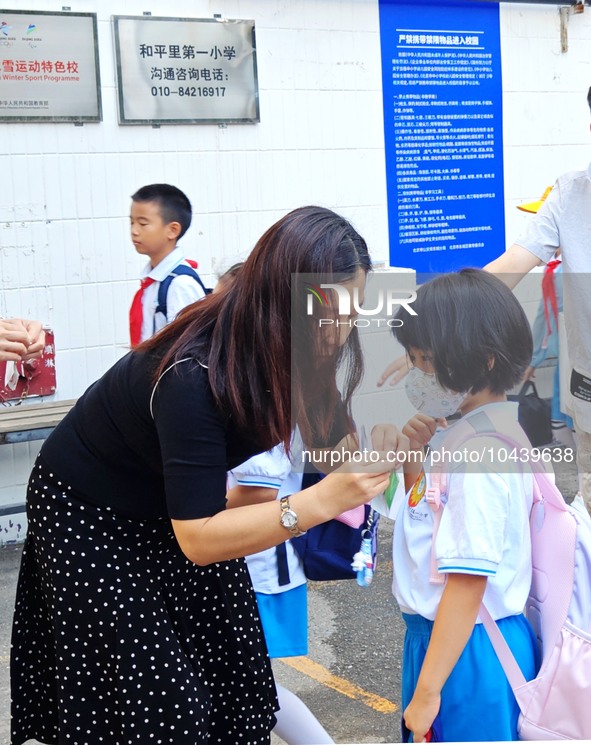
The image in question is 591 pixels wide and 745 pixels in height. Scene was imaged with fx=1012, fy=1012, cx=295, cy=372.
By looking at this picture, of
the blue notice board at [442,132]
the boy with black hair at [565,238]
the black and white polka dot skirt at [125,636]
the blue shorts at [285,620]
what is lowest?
the blue shorts at [285,620]

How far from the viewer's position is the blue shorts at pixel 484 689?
6.65ft

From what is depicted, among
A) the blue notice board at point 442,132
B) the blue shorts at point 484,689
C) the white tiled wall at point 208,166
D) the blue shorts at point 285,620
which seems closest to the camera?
the blue shorts at point 484,689

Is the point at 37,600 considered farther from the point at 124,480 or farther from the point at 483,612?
the point at 483,612

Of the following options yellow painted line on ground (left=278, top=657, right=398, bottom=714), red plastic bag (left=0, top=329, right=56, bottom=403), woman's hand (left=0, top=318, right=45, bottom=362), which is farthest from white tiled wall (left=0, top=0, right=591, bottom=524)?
woman's hand (left=0, top=318, right=45, bottom=362)

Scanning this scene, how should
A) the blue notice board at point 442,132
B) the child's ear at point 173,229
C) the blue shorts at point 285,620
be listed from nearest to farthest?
the blue shorts at point 285,620
the child's ear at point 173,229
the blue notice board at point 442,132

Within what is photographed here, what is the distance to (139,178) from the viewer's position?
A: 5.18m

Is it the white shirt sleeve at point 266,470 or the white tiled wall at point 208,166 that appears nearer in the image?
the white shirt sleeve at point 266,470

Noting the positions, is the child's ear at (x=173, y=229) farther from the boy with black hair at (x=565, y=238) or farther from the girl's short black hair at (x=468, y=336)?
the girl's short black hair at (x=468, y=336)

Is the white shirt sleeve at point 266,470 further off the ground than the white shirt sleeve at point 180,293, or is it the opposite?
the white shirt sleeve at point 180,293

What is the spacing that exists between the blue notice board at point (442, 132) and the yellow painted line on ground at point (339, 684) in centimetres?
289

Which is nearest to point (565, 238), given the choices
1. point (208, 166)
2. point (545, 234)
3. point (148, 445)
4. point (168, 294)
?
point (545, 234)

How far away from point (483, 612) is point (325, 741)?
2.87 feet

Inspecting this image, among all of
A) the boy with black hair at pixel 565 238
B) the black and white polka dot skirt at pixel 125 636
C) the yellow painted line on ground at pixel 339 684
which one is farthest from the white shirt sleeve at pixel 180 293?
the black and white polka dot skirt at pixel 125 636

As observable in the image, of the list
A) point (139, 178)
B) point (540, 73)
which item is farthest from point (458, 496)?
point (540, 73)
